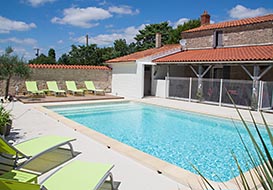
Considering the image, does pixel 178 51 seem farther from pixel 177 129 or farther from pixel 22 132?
pixel 22 132

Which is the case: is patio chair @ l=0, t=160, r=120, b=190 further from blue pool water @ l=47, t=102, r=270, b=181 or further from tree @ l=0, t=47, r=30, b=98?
tree @ l=0, t=47, r=30, b=98

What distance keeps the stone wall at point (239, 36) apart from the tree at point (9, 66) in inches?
620

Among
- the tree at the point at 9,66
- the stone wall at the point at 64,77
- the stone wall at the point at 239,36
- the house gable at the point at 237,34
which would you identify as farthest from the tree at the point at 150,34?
the tree at the point at 9,66

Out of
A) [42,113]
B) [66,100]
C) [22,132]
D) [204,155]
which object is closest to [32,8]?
[66,100]

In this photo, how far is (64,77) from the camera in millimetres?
21891

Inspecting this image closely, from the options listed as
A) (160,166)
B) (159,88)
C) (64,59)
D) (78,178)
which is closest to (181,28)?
(64,59)

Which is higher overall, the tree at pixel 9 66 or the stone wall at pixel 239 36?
the stone wall at pixel 239 36

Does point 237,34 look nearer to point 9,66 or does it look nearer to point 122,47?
point 9,66

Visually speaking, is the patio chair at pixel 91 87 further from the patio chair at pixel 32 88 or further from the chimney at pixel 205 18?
the chimney at pixel 205 18

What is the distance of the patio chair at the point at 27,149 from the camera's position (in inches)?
176

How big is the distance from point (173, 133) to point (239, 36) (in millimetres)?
13805

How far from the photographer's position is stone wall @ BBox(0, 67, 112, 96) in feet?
63.7

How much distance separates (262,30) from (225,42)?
3.19 meters

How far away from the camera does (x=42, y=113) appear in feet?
40.1
